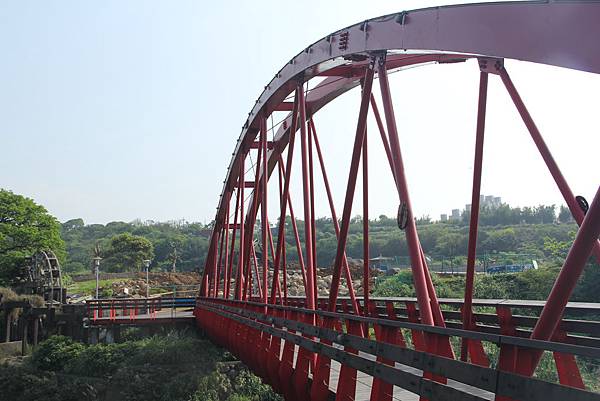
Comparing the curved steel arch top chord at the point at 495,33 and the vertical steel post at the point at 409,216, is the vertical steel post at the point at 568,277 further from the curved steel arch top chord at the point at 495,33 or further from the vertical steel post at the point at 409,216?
the vertical steel post at the point at 409,216

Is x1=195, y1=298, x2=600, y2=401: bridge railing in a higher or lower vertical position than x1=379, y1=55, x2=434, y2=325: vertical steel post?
lower

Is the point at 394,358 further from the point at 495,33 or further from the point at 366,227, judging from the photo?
the point at 366,227

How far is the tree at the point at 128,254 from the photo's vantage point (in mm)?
91875

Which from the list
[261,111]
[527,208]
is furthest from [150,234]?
[261,111]

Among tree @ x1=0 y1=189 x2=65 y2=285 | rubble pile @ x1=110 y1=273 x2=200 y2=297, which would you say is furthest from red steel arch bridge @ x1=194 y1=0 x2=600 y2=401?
rubble pile @ x1=110 y1=273 x2=200 y2=297

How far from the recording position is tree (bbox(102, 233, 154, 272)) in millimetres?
91875

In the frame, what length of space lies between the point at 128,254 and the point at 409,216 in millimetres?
88206

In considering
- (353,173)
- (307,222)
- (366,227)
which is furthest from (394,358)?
(307,222)

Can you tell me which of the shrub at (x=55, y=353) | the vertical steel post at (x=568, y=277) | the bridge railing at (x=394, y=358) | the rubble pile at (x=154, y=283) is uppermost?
the vertical steel post at (x=568, y=277)

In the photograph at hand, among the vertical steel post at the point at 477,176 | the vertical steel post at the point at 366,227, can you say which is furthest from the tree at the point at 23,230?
the vertical steel post at the point at 477,176

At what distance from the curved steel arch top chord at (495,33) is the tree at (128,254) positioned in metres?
83.9

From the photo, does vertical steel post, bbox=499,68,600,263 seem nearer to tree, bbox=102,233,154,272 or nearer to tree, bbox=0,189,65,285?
tree, bbox=0,189,65,285

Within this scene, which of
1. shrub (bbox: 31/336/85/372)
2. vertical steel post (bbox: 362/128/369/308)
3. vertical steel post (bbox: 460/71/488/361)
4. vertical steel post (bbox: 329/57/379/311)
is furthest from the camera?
shrub (bbox: 31/336/85/372)

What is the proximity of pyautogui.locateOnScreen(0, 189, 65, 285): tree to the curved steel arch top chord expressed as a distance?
41594 millimetres
